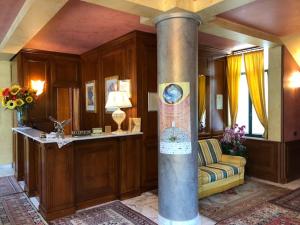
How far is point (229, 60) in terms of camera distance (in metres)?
5.68

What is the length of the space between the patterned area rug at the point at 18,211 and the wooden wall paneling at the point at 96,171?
57 centimetres

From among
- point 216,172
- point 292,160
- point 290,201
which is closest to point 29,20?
point 216,172

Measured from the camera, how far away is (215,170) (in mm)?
Result: 4012

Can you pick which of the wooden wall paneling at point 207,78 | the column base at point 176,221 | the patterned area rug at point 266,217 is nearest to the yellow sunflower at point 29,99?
the column base at point 176,221

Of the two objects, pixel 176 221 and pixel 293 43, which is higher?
pixel 293 43

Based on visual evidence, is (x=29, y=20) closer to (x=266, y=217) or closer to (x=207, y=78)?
(x=207, y=78)

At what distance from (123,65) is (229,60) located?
2583 millimetres

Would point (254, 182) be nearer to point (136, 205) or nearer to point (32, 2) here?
point (136, 205)

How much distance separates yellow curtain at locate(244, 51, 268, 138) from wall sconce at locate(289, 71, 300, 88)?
1.59 ft

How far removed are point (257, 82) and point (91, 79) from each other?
138 inches

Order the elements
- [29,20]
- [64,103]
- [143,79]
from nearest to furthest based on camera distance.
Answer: [29,20] < [143,79] < [64,103]

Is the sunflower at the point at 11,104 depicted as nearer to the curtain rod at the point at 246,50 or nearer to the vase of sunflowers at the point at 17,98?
the vase of sunflowers at the point at 17,98

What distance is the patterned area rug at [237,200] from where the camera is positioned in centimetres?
335

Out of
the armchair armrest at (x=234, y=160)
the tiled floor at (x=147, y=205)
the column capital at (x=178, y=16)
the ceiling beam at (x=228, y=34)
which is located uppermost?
the ceiling beam at (x=228, y=34)
